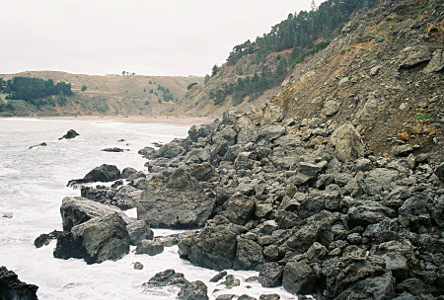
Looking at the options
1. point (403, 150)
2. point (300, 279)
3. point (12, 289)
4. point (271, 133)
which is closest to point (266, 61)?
point (271, 133)

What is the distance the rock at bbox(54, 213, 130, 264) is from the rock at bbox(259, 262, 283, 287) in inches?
173

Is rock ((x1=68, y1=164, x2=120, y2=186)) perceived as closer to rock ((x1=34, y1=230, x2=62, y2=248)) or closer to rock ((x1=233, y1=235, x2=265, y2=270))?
rock ((x1=34, y1=230, x2=62, y2=248))

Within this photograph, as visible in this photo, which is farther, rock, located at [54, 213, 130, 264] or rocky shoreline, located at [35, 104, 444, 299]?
rock, located at [54, 213, 130, 264]

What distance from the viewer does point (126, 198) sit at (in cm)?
1505

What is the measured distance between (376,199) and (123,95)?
476 ft

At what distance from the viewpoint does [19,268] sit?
9328 millimetres

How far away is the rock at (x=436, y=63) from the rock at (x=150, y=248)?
12024 millimetres

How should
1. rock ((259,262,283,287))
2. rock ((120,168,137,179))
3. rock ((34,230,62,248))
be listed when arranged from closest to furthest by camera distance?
rock ((259,262,283,287))
rock ((34,230,62,248))
rock ((120,168,137,179))

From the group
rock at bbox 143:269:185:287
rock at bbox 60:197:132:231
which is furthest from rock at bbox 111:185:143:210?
rock at bbox 143:269:185:287

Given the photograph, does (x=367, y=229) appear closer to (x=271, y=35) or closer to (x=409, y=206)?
(x=409, y=206)

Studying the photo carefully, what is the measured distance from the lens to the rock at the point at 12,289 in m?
5.84

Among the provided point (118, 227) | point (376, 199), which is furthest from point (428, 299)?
point (118, 227)

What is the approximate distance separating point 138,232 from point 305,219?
17.8 feet

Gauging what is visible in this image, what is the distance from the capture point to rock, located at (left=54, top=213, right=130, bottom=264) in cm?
945
